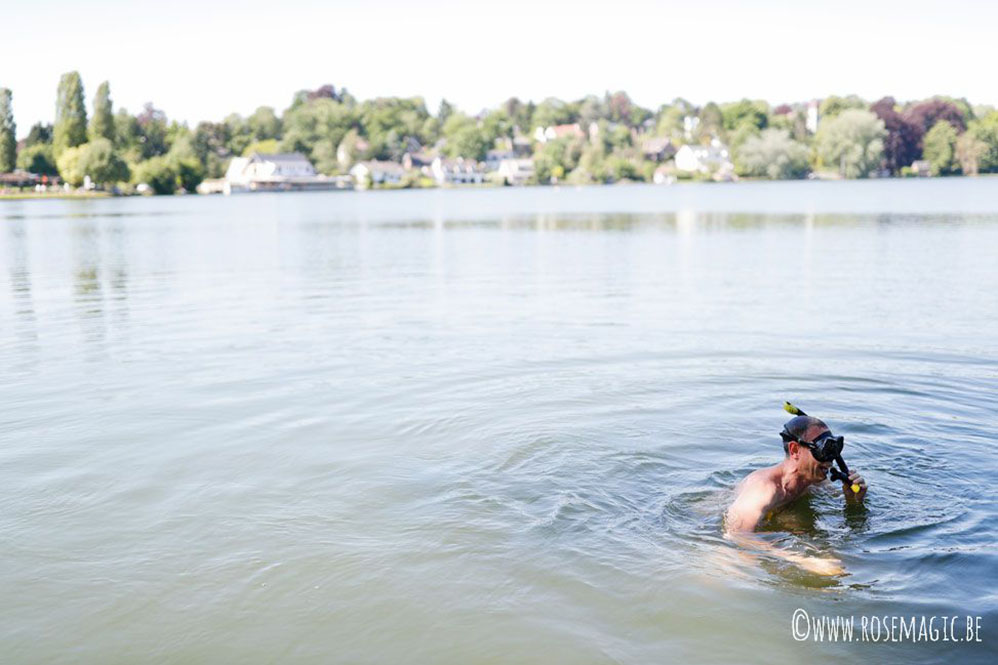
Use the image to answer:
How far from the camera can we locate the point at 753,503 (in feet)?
25.0

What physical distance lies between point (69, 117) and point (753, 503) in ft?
430

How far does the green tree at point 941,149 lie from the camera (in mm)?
155875

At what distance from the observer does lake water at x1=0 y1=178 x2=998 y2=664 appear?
6.54 metres

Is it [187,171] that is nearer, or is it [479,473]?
[479,473]

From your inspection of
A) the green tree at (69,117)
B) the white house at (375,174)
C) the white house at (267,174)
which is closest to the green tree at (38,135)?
the green tree at (69,117)

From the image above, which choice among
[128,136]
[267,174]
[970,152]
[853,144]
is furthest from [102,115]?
[970,152]

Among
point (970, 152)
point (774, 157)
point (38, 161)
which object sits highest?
point (38, 161)

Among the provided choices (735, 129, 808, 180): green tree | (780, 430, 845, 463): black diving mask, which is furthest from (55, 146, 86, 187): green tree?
(780, 430, 845, 463): black diving mask

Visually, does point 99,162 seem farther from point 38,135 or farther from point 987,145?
point 987,145

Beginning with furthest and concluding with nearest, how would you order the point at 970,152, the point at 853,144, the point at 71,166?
the point at 970,152 < the point at 853,144 < the point at 71,166

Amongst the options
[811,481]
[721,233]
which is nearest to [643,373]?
[811,481]

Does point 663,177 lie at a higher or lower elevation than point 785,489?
higher

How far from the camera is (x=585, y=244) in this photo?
38.4m

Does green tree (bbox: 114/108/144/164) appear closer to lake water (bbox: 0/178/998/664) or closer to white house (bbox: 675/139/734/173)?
white house (bbox: 675/139/734/173)
